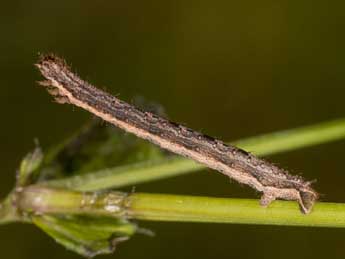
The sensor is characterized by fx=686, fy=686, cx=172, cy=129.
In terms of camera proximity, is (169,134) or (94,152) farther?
(94,152)

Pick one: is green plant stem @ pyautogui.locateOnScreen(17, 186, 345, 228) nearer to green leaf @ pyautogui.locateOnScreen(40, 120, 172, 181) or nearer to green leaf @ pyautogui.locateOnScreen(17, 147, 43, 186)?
green leaf @ pyautogui.locateOnScreen(17, 147, 43, 186)

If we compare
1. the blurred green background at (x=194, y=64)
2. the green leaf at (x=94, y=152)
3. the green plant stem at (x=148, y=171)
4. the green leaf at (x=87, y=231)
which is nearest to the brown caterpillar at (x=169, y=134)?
the green plant stem at (x=148, y=171)

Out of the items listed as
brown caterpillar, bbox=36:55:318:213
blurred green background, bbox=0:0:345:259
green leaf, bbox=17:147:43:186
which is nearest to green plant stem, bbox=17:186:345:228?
green leaf, bbox=17:147:43:186

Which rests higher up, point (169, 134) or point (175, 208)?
point (169, 134)

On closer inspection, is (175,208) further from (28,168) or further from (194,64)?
(194,64)

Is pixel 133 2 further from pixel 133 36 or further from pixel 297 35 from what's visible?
pixel 297 35

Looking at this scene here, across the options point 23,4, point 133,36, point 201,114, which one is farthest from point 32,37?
point 201,114

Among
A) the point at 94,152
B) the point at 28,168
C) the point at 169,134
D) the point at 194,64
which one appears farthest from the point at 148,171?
the point at 194,64
